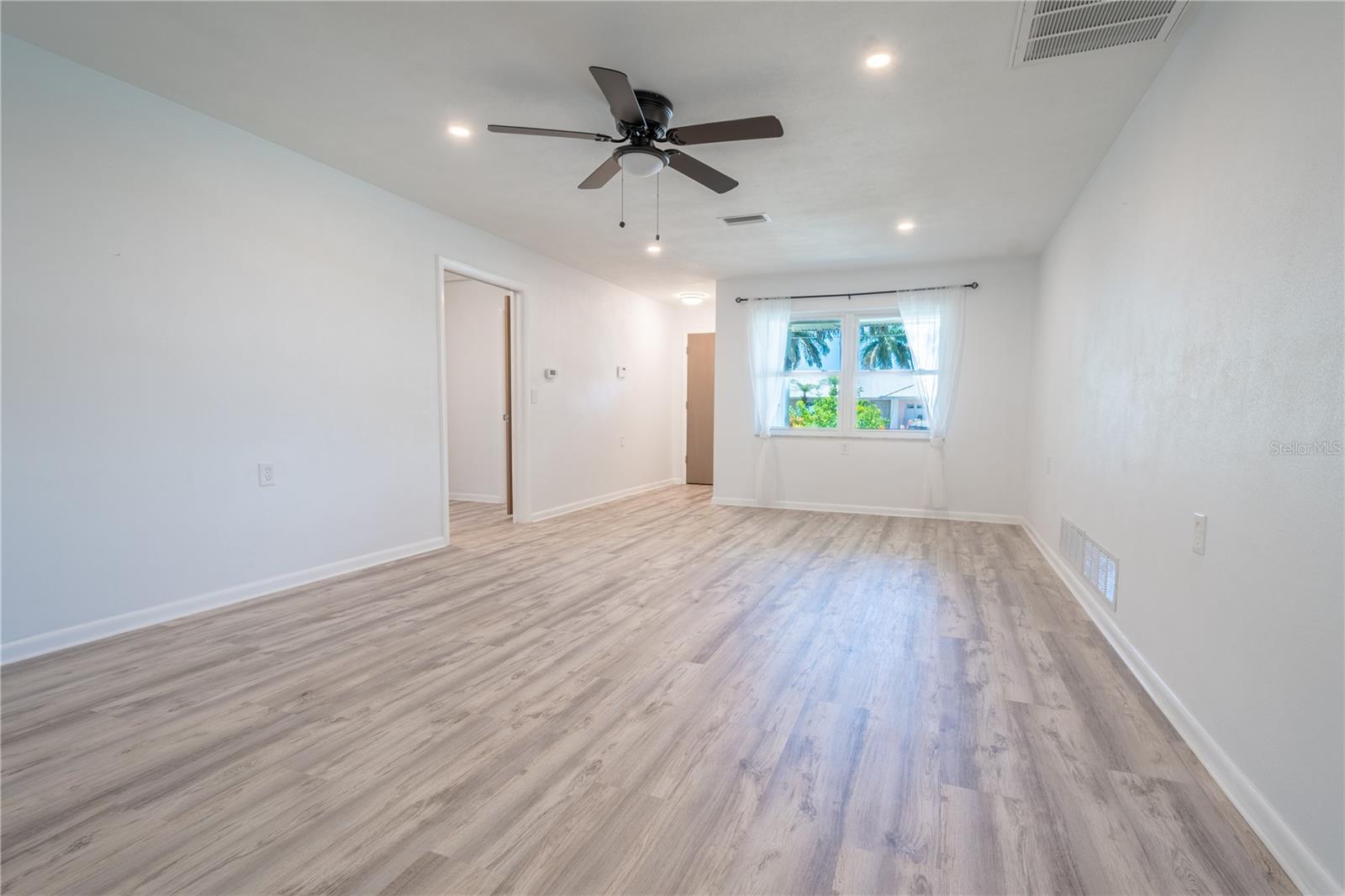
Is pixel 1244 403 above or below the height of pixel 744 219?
below

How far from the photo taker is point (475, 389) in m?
6.90

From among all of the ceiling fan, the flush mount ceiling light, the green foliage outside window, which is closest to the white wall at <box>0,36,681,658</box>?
the ceiling fan

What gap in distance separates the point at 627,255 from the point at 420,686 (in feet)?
14.2

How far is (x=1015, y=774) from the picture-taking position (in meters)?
1.71

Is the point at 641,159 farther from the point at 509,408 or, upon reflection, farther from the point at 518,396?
the point at 509,408

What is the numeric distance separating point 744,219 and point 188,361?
3618mm

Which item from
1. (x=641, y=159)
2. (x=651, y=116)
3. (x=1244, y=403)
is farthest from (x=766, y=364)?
(x=1244, y=403)

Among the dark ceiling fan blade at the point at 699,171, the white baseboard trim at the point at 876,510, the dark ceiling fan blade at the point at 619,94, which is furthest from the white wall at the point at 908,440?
the dark ceiling fan blade at the point at 619,94

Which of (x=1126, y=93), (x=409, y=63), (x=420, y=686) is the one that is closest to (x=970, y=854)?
(x=420, y=686)

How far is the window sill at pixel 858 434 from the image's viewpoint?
19.7 ft

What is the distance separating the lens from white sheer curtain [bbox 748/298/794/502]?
640 cm

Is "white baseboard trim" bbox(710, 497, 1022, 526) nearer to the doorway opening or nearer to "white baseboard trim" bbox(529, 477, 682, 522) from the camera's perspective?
"white baseboard trim" bbox(529, 477, 682, 522)

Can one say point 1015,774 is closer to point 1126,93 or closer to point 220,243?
point 1126,93

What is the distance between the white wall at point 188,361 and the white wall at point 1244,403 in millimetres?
4290
